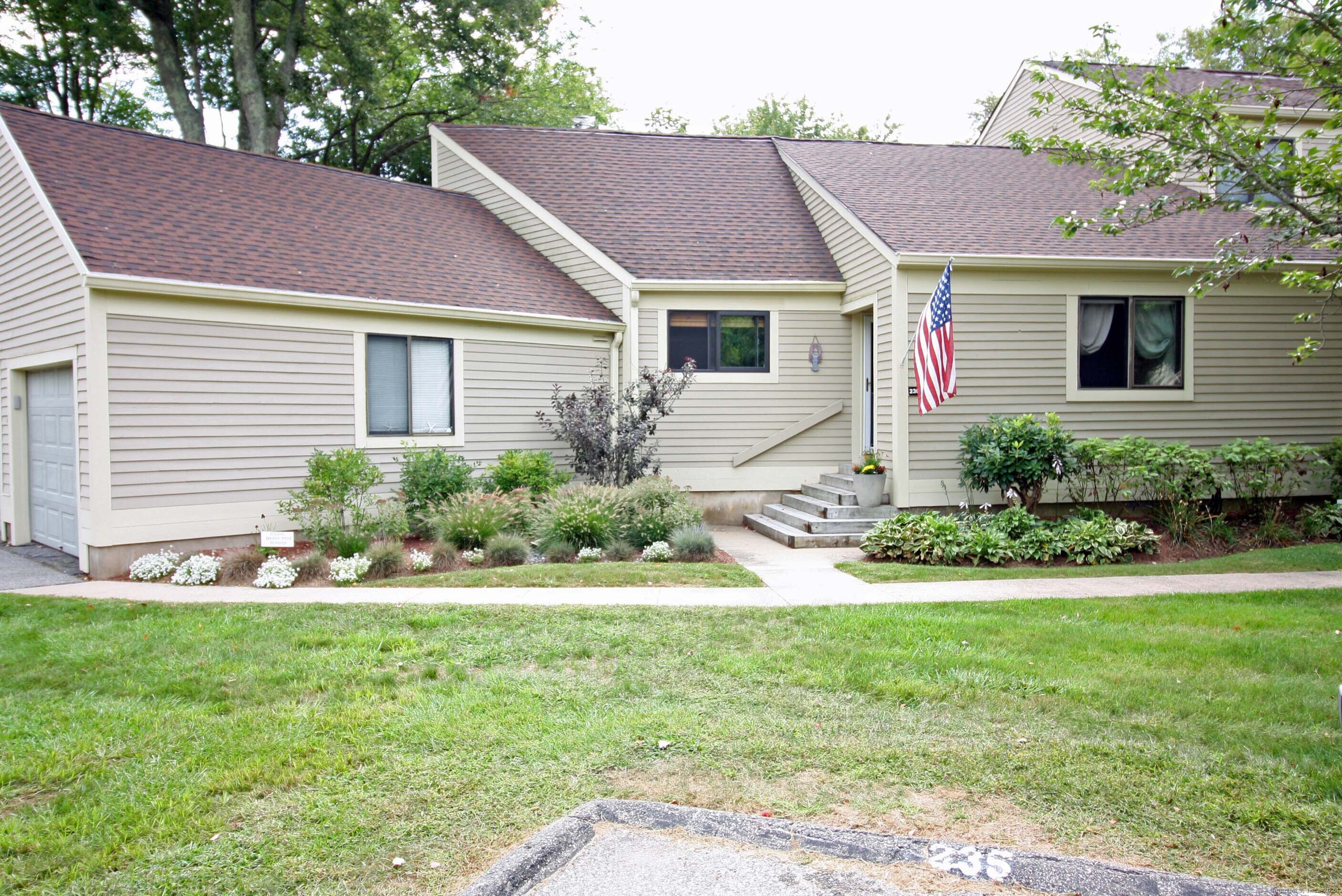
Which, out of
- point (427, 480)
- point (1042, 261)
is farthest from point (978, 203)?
point (427, 480)

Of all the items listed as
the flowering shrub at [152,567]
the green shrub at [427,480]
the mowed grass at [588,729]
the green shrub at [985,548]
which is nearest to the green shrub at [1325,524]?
the green shrub at [985,548]

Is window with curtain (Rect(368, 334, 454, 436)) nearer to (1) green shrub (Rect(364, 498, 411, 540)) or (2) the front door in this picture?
(1) green shrub (Rect(364, 498, 411, 540))

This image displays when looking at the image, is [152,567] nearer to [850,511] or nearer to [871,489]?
[850,511]

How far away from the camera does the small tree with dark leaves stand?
12023mm

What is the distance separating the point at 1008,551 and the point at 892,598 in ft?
8.65

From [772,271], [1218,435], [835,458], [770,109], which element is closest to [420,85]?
[770,109]

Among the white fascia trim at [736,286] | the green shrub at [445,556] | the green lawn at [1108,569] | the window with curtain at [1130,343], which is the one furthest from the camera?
the white fascia trim at [736,286]

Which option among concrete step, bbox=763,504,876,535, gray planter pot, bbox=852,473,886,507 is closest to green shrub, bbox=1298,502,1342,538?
gray planter pot, bbox=852,473,886,507

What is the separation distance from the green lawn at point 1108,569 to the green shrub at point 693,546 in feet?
4.61

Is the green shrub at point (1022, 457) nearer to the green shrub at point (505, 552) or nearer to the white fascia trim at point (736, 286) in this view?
the white fascia trim at point (736, 286)

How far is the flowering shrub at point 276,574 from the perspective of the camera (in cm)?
841

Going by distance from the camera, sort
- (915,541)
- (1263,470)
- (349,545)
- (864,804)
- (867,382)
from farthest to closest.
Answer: (867,382) → (1263,470) → (915,541) → (349,545) → (864,804)

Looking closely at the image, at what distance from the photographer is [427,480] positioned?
11.0m

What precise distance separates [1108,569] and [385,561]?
7.35 metres
